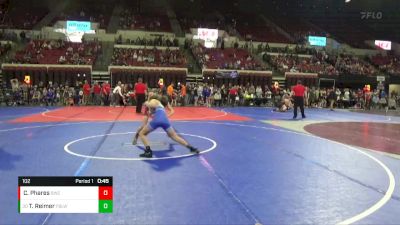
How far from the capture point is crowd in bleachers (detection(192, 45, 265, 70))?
31531mm

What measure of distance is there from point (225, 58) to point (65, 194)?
3107cm

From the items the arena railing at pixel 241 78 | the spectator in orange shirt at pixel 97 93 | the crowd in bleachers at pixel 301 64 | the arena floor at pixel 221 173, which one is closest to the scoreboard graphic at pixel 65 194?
the arena floor at pixel 221 173

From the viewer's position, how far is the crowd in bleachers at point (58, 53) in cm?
2810

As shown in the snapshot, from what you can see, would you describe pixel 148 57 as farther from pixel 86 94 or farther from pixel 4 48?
pixel 4 48

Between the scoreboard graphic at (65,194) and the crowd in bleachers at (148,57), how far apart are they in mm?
26840

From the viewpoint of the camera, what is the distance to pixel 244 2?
4575cm

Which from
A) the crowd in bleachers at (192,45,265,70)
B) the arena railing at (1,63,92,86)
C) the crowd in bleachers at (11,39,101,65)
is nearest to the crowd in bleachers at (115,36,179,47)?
the crowd in bleachers at (192,45,265,70)

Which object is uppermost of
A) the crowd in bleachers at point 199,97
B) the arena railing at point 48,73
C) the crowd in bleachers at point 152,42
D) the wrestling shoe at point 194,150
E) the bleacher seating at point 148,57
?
the crowd in bleachers at point 152,42

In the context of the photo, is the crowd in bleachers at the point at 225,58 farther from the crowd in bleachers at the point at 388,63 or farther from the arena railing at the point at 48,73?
the crowd in bleachers at the point at 388,63

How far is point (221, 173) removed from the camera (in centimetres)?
633

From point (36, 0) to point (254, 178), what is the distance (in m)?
40.6

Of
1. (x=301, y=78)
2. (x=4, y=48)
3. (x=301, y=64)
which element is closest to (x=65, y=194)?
(x=4, y=48)

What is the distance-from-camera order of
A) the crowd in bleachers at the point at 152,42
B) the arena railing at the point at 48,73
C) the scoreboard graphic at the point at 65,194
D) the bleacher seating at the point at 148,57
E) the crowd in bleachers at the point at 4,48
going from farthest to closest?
the crowd in bleachers at the point at 152,42
the bleacher seating at the point at 148,57
the crowd in bleachers at the point at 4,48
the arena railing at the point at 48,73
the scoreboard graphic at the point at 65,194

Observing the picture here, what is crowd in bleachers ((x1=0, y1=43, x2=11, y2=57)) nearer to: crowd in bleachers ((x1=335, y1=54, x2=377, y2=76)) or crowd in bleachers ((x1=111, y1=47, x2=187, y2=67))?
crowd in bleachers ((x1=111, y1=47, x2=187, y2=67))
